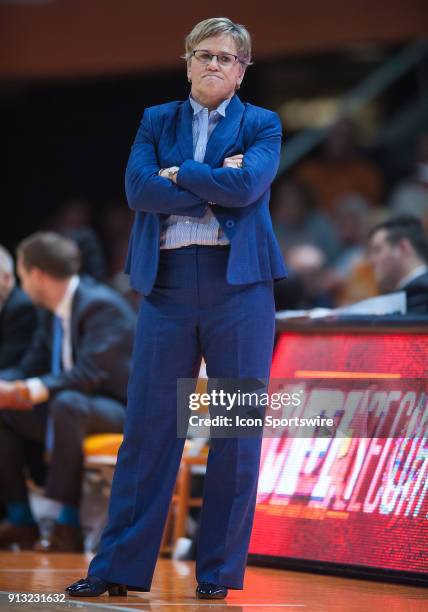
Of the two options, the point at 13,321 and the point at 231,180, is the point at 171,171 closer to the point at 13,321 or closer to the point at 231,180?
the point at 231,180

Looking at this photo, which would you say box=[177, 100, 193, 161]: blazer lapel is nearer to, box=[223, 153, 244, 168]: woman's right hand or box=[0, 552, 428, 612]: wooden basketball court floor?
box=[223, 153, 244, 168]: woman's right hand

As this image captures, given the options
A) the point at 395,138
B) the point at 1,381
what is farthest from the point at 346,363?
the point at 395,138

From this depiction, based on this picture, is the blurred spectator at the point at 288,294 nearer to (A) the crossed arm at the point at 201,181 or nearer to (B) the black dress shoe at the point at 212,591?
(A) the crossed arm at the point at 201,181

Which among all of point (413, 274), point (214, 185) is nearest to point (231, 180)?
point (214, 185)

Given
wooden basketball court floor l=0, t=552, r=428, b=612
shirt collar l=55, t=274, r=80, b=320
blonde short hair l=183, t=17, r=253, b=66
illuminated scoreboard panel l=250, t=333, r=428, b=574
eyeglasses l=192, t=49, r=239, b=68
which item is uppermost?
blonde short hair l=183, t=17, r=253, b=66

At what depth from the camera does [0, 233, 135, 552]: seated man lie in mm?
5555

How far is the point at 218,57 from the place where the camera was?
3596 millimetres

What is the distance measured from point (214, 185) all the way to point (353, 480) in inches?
56.9

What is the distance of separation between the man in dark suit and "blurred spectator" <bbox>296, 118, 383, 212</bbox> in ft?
12.4

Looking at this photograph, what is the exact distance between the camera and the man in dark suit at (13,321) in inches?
243

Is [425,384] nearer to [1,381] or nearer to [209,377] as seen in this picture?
[209,377]

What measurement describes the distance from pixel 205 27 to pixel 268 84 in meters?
7.29

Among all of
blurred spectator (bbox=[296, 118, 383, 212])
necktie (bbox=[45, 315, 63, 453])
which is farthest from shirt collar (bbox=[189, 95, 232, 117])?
blurred spectator (bbox=[296, 118, 383, 212])

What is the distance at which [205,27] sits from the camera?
3.60 meters
